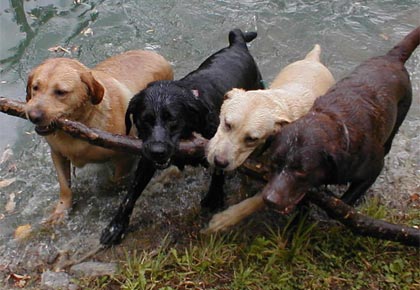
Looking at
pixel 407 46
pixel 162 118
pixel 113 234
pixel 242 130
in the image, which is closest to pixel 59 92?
pixel 162 118

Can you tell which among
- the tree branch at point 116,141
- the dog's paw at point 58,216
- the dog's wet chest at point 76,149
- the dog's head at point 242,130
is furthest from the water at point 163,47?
the dog's head at point 242,130

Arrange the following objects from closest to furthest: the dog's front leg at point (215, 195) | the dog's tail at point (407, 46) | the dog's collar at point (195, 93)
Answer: the dog's collar at point (195, 93), the dog's front leg at point (215, 195), the dog's tail at point (407, 46)

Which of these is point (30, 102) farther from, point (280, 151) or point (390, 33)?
point (390, 33)

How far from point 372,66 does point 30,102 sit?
2.90 metres

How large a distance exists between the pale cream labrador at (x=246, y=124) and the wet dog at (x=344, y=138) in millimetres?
19

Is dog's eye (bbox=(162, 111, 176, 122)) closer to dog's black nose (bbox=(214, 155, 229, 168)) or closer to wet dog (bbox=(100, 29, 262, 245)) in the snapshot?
wet dog (bbox=(100, 29, 262, 245))

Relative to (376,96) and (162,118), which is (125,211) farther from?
(376,96)

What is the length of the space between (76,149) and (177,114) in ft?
3.51

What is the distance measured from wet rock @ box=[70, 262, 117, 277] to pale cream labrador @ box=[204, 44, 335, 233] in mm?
836

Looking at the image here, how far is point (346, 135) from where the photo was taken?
387 cm

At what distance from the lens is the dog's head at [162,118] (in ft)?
13.2

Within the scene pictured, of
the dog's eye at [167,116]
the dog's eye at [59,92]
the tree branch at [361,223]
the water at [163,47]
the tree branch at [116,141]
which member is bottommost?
the water at [163,47]

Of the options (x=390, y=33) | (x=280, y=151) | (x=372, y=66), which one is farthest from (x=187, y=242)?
(x=390, y=33)

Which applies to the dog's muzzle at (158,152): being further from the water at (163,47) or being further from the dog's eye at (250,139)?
the water at (163,47)
